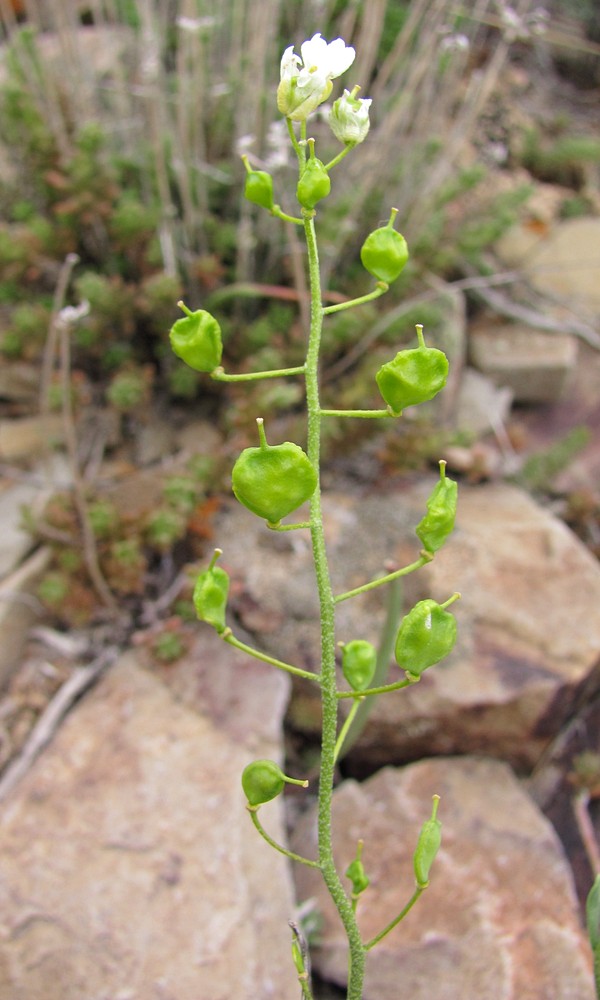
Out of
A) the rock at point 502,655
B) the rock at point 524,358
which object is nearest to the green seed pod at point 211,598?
the rock at point 502,655

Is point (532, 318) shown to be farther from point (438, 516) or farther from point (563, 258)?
point (438, 516)

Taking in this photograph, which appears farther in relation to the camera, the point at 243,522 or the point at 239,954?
the point at 243,522

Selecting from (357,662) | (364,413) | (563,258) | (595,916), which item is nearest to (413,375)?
(364,413)

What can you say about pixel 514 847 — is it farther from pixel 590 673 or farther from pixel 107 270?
pixel 107 270

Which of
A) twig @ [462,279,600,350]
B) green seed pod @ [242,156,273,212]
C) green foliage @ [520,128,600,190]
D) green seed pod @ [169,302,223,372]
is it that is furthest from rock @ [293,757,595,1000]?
green foliage @ [520,128,600,190]

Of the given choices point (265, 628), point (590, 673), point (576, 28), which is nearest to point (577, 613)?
point (590, 673)

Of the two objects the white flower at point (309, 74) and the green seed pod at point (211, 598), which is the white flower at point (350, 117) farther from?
the green seed pod at point (211, 598)
